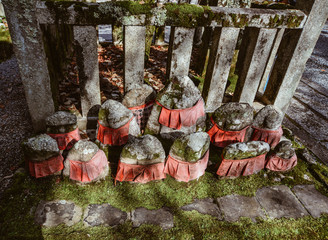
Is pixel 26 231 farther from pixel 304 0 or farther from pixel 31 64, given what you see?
pixel 304 0

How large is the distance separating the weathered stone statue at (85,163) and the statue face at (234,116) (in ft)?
5.94

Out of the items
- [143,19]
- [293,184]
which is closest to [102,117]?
[143,19]

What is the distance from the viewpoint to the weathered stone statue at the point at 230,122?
3330 mm

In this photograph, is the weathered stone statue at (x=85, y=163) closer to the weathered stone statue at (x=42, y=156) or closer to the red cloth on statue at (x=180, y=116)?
the weathered stone statue at (x=42, y=156)

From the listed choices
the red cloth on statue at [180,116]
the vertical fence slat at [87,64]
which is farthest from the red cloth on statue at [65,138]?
the red cloth on statue at [180,116]

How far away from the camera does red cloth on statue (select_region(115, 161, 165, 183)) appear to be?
2.80 m

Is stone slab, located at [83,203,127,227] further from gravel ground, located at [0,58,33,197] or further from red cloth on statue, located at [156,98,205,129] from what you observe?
red cloth on statue, located at [156,98,205,129]

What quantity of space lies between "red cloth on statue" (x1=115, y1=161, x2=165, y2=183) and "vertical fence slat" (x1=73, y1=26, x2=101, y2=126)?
1380 mm

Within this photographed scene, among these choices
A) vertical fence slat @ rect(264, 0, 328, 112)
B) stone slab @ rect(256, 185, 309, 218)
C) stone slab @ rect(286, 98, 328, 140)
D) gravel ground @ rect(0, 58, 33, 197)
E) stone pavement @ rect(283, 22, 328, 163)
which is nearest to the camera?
stone slab @ rect(256, 185, 309, 218)

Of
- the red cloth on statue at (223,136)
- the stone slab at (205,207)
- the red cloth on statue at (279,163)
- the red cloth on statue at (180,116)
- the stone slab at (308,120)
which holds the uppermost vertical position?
the red cloth on statue at (180,116)

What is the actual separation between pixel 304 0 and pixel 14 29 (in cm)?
439

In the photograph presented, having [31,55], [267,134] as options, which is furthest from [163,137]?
[31,55]

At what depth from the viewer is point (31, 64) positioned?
301 cm

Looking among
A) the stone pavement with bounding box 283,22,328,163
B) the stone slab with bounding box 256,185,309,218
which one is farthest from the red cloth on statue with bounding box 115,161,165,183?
the stone pavement with bounding box 283,22,328,163
